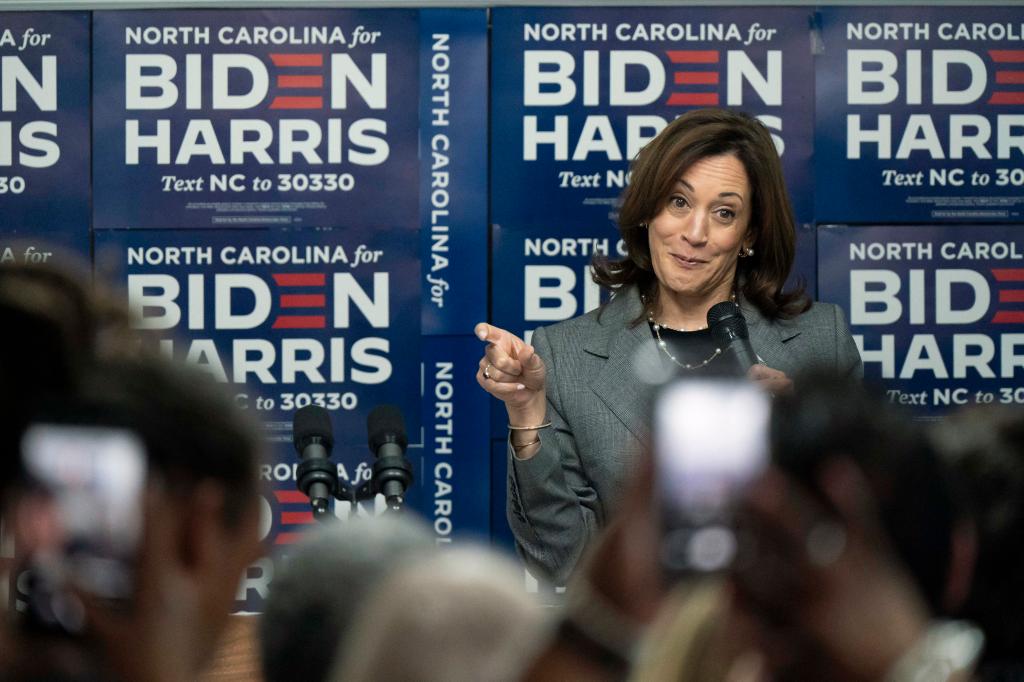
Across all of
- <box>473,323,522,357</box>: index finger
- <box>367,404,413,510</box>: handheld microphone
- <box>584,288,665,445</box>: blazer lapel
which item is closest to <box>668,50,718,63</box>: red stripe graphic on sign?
<box>584,288,665,445</box>: blazer lapel

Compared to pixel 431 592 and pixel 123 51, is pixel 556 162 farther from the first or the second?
pixel 431 592

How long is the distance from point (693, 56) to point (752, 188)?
1424 millimetres

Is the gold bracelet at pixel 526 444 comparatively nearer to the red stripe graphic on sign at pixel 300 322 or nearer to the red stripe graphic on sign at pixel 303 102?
the red stripe graphic on sign at pixel 300 322

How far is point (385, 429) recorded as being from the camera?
75.4 inches

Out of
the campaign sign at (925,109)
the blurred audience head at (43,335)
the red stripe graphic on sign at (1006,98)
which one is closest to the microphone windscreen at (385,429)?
the blurred audience head at (43,335)

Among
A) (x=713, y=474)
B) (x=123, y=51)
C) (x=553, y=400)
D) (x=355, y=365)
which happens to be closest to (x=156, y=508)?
(x=713, y=474)

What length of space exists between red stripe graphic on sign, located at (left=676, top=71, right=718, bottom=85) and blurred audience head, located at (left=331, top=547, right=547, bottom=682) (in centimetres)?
343

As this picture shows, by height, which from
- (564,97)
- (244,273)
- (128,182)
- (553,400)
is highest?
(564,97)

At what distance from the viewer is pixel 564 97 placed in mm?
3715

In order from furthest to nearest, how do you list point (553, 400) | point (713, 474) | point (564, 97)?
point (564, 97) → point (553, 400) → point (713, 474)

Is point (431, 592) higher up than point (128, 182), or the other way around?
→ point (128, 182)

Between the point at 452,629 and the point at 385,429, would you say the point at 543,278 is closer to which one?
the point at 385,429

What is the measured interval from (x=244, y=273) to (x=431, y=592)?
11.2ft

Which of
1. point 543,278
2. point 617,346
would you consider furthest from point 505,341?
point 543,278
